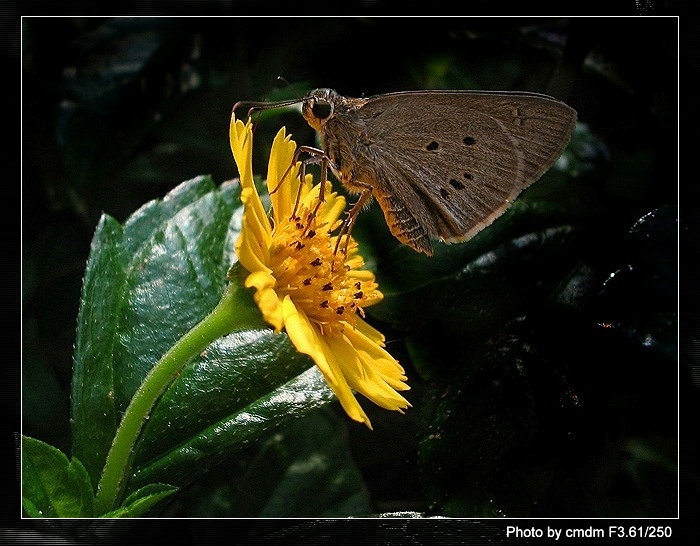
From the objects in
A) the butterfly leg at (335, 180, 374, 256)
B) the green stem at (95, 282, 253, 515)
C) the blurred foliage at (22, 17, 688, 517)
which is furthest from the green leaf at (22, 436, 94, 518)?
the butterfly leg at (335, 180, 374, 256)

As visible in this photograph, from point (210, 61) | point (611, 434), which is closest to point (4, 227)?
point (210, 61)

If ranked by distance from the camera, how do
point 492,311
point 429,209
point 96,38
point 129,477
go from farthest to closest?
point 96,38
point 492,311
point 429,209
point 129,477

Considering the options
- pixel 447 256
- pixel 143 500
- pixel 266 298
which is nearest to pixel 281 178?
pixel 266 298

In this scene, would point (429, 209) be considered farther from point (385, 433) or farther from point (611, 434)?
point (611, 434)

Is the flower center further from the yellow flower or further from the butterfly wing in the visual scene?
the butterfly wing

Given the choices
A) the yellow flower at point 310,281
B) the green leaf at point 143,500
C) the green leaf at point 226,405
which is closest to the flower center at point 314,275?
the yellow flower at point 310,281

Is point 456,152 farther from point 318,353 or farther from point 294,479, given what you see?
point 294,479
